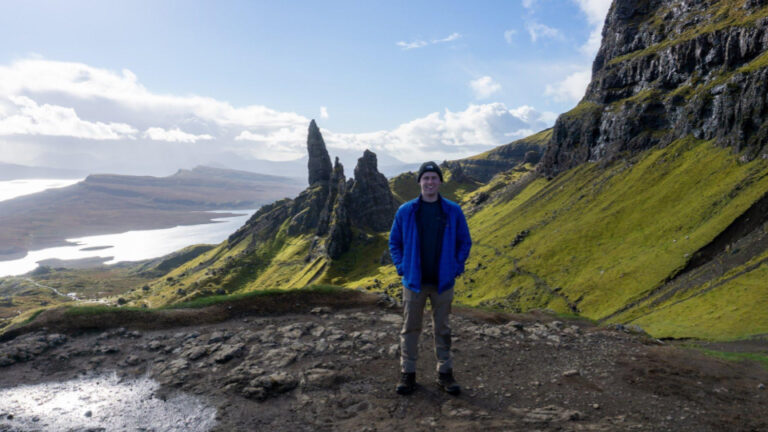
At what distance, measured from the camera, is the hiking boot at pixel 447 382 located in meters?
11.0

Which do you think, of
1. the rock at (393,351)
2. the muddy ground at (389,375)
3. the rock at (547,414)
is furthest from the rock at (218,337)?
the rock at (547,414)

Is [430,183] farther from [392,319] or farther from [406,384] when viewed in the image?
[392,319]

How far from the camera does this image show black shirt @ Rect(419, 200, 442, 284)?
36.9 ft

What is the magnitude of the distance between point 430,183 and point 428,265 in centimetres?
250

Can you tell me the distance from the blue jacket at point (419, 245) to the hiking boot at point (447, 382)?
8.75 ft

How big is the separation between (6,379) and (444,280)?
14.9 meters

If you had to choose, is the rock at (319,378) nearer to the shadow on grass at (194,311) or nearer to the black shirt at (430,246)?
the black shirt at (430,246)

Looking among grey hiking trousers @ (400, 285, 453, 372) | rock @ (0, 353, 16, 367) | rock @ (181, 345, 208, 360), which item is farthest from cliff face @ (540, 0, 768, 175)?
rock @ (0, 353, 16, 367)

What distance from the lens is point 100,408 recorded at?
34.9 feet

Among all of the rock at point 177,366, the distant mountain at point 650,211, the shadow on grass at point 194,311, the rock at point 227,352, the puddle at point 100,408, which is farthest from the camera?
the distant mountain at point 650,211

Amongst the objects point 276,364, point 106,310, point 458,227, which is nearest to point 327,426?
point 276,364

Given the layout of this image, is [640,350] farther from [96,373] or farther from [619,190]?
[619,190]

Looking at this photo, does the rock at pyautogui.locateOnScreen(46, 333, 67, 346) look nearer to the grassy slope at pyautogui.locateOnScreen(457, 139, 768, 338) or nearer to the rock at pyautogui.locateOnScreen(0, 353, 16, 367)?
the rock at pyautogui.locateOnScreen(0, 353, 16, 367)

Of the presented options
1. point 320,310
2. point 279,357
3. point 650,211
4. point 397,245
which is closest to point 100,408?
point 279,357
